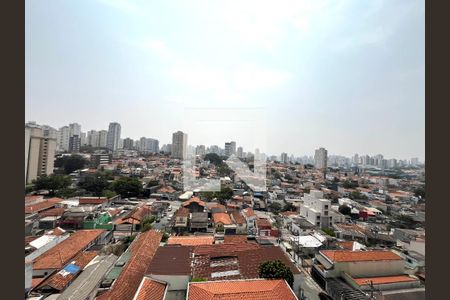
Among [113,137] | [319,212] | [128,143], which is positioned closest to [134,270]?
[319,212]

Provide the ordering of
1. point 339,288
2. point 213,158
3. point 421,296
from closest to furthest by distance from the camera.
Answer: point 421,296
point 339,288
point 213,158

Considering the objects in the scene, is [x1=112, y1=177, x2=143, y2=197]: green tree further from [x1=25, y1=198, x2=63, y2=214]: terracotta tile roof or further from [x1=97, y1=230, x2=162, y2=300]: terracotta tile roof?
[x1=97, y1=230, x2=162, y2=300]: terracotta tile roof

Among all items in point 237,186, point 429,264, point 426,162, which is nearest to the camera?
point 429,264

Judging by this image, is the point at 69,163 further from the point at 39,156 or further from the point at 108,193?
the point at 108,193

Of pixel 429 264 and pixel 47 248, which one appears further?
pixel 47 248

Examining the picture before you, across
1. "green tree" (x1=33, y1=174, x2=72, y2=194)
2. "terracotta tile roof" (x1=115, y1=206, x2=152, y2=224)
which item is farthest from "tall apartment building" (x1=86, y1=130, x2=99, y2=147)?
"terracotta tile roof" (x1=115, y1=206, x2=152, y2=224)

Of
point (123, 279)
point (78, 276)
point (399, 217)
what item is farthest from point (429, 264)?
point (399, 217)

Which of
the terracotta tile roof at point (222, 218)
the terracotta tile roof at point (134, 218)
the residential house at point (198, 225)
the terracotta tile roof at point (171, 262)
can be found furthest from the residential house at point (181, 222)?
the terracotta tile roof at point (171, 262)

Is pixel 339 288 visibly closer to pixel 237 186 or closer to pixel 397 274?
pixel 397 274
